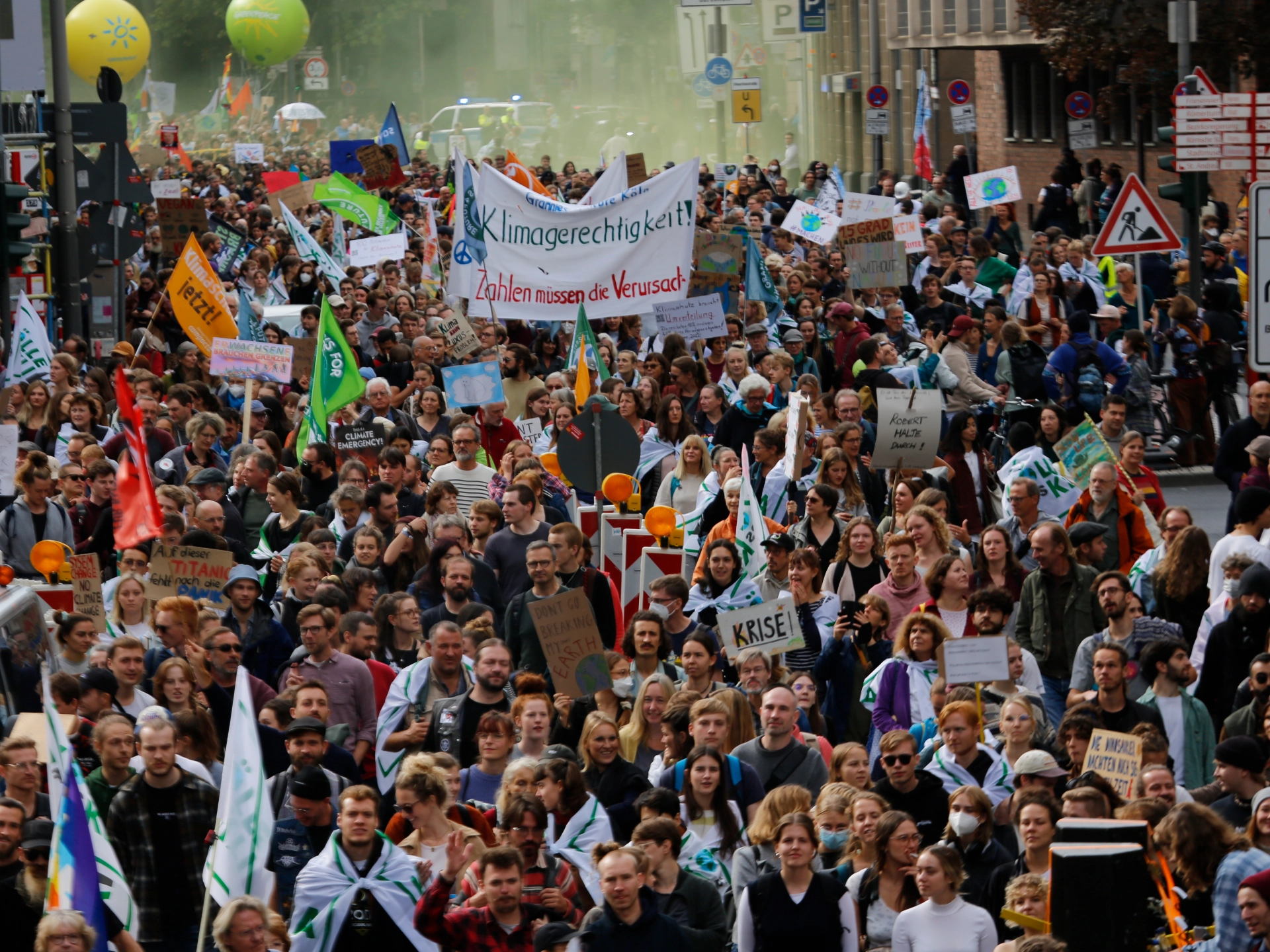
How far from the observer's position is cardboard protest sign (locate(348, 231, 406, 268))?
22906 mm

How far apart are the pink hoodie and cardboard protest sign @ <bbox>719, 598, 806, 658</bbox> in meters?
0.81

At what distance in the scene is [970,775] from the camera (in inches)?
323

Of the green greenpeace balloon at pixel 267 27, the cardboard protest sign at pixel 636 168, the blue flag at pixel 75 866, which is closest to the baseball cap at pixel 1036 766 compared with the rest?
the blue flag at pixel 75 866

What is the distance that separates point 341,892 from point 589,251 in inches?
404

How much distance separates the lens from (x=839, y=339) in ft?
56.5

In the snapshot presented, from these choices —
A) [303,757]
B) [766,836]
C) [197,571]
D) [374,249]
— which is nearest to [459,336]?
[374,249]

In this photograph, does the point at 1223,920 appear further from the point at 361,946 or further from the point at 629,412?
the point at 629,412

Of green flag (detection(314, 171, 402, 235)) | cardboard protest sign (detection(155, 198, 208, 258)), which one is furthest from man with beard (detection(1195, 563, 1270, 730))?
green flag (detection(314, 171, 402, 235))

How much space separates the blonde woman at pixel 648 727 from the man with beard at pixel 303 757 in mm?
1306

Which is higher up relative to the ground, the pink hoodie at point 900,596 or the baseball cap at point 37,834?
the pink hoodie at point 900,596

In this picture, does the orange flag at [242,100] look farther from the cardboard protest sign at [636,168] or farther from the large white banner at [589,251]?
the large white banner at [589,251]

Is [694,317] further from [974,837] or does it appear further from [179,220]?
[974,837]

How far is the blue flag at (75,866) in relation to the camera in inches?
247

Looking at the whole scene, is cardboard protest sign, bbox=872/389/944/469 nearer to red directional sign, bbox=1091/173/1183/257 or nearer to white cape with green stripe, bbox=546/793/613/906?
red directional sign, bbox=1091/173/1183/257
